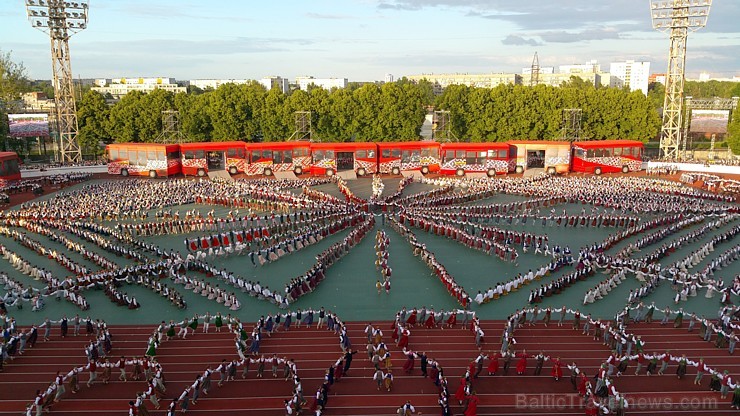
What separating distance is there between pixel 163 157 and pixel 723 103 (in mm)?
63439

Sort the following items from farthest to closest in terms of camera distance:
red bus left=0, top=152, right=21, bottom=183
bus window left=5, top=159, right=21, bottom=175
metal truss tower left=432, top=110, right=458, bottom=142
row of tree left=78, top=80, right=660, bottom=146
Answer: metal truss tower left=432, top=110, right=458, bottom=142 → row of tree left=78, top=80, right=660, bottom=146 → bus window left=5, top=159, right=21, bottom=175 → red bus left=0, top=152, right=21, bottom=183

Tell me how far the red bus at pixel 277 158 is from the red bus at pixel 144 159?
21.7 feet

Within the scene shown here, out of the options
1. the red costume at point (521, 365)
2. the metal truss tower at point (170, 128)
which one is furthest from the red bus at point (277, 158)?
the red costume at point (521, 365)

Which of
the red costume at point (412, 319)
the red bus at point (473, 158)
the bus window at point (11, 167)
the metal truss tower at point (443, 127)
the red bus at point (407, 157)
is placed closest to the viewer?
→ the red costume at point (412, 319)

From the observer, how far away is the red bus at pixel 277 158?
49.0 metres

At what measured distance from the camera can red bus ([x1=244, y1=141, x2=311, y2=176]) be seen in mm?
48969

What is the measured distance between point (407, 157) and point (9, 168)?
33035mm

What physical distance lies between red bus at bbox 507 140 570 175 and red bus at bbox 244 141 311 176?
60.9 feet

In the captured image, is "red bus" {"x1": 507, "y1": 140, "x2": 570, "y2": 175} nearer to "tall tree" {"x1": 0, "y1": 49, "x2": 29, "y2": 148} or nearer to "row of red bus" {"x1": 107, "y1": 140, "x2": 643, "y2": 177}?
"row of red bus" {"x1": 107, "y1": 140, "x2": 643, "y2": 177}

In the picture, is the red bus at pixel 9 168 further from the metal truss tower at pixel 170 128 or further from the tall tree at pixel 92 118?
the metal truss tower at pixel 170 128

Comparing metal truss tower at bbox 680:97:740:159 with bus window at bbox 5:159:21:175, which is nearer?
bus window at bbox 5:159:21:175

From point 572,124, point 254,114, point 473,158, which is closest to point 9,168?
point 254,114

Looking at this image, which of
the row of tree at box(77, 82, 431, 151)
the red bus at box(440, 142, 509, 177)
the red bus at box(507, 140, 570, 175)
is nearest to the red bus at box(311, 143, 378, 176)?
the red bus at box(440, 142, 509, 177)

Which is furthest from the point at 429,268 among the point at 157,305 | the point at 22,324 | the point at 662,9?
the point at 662,9
